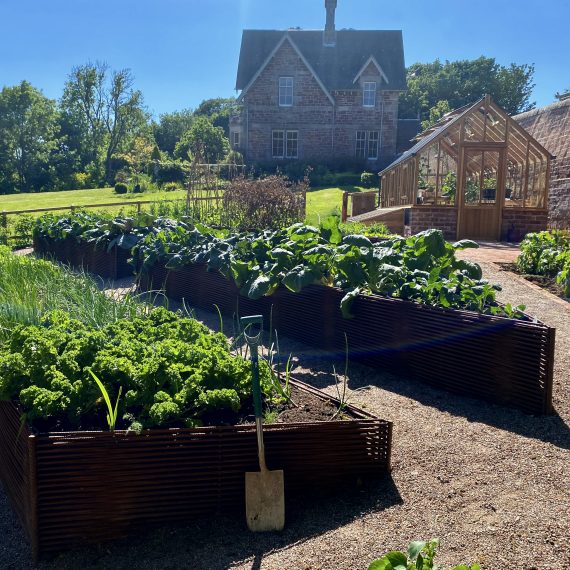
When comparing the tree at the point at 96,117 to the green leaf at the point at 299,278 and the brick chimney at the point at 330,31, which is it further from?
the green leaf at the point at 299,278

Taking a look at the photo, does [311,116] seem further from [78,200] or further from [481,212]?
[481,212]

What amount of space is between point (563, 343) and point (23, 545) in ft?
16.9

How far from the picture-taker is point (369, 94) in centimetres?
3669

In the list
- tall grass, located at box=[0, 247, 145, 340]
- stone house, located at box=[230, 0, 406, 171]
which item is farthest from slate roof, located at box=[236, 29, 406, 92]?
tall grass, located at box=[0, 247, 145, 340]

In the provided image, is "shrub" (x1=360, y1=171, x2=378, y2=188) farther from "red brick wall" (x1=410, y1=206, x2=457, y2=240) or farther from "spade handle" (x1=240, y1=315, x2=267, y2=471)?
"spade handle" (x1=240, y1=315, x2=267, y2=471)

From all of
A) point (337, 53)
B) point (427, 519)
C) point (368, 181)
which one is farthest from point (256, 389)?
point (337, 53)

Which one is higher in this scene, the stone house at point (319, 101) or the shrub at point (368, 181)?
the stone house at point (319, 101)

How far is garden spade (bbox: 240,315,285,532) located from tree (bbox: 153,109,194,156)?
58460 mm

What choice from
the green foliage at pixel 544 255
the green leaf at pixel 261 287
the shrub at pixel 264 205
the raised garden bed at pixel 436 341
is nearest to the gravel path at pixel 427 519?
the raised garden bed at pixel 436 341

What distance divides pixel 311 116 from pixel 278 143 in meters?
2.23

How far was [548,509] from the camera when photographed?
11.4 ft

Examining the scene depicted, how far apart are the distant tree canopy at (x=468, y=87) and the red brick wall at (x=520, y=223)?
42005 millimetres

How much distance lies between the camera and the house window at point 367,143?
36656 mm

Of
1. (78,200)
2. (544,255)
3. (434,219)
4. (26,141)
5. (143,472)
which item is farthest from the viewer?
(26,141)
